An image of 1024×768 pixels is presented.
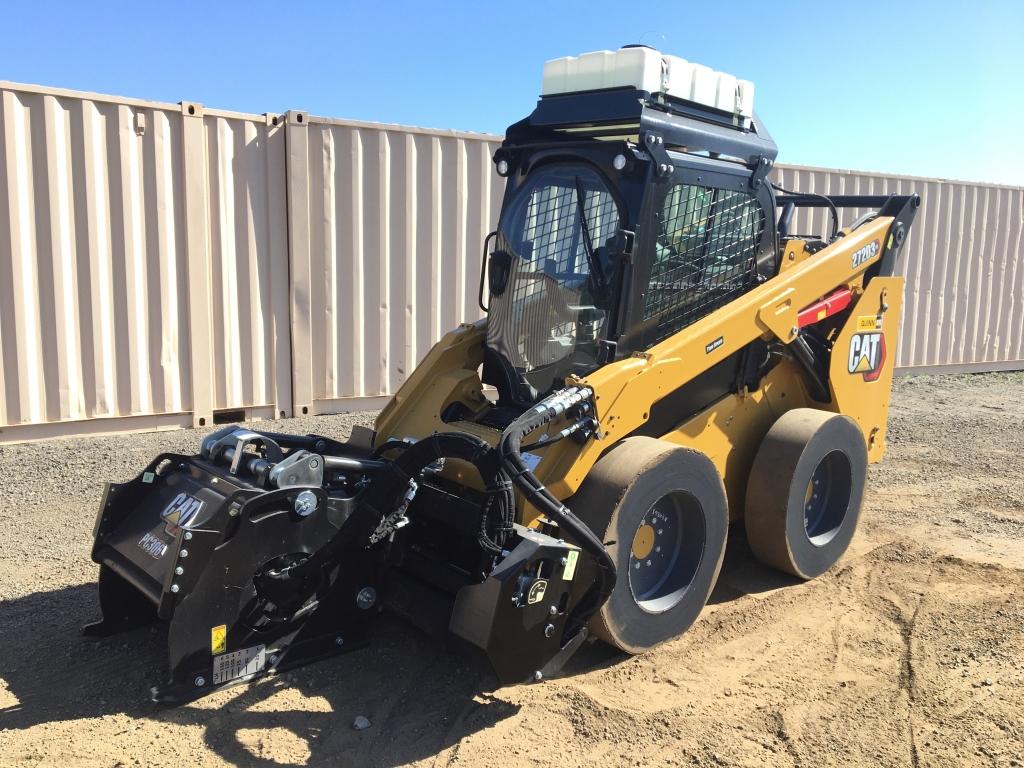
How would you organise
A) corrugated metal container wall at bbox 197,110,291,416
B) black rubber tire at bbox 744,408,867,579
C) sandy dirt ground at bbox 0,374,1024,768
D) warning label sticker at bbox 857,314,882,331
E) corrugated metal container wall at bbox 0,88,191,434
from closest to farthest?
sandy dirt ground at bbox 0,374,1024,768, black rubber tire at bbox 744,408,867,579, warning label sticker at bbox 857,314,882,331, corrugated metal container wall at bbox 0,88,191,434, corrugated metal container wall at bbox 197,110,291,416

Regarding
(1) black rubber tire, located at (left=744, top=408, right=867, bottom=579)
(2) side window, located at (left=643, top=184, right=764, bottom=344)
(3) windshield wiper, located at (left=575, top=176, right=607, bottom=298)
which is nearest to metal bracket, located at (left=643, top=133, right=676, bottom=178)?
(2) side window, located at (left=643, top=184, right=764, bottom=344)

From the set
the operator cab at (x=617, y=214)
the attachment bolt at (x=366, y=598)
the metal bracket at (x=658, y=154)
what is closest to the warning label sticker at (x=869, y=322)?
the operator cab at (x=617, y=214)

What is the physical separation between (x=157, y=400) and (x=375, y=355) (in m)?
1.94

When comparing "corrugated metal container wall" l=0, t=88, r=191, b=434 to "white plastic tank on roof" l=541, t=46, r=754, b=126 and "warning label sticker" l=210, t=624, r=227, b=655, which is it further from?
"warning label sticker" l=210, t=624, r=227, b=655

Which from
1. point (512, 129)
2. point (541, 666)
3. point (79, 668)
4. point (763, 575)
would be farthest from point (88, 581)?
point (763, 575)

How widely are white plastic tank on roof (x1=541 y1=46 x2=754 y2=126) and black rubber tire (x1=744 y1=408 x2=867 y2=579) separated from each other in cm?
163

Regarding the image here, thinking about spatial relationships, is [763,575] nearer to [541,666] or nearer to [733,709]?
[733,709]

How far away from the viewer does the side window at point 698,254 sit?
374 centimetres

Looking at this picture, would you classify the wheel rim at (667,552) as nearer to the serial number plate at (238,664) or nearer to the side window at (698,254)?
the side window at (698,254)

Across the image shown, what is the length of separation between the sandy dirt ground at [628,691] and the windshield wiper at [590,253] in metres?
1.58

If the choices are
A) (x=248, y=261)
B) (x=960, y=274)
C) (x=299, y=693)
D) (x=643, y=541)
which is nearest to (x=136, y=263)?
(x=248, y=261)

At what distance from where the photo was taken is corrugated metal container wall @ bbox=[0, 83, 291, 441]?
6.24 m

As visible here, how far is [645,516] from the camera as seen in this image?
3379 mm

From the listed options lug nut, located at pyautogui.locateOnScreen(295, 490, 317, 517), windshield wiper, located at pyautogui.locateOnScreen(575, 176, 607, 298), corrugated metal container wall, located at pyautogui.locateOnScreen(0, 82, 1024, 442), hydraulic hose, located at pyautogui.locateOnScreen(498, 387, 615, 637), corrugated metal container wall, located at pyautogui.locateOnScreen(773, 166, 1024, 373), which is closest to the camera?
hydraulic hose, located at pyautogui.locateOnScreen(498, 387, 615, 637)
